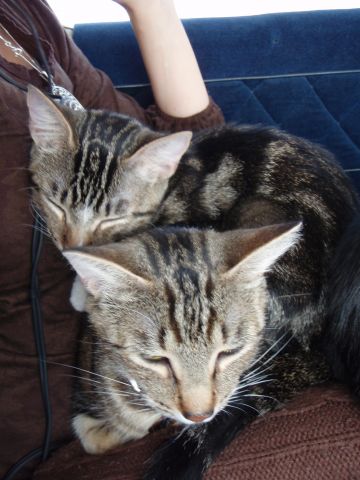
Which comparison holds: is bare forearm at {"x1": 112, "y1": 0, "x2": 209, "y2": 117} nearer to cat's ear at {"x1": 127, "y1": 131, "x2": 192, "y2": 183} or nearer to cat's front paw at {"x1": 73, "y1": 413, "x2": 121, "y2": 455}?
cat's ear at {"x1": 127, "y1": 131, "x2": 192, "y2": 183}

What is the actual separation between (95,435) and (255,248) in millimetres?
520

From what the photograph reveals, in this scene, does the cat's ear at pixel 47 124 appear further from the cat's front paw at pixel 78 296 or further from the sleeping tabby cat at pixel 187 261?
the cat's front paw at pixel 78 296

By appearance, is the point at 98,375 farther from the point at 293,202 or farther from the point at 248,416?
the point at 293,202

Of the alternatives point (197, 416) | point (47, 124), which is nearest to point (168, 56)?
point (47, 124)

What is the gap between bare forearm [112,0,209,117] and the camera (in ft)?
4.26

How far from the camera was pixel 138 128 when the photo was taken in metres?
1.18

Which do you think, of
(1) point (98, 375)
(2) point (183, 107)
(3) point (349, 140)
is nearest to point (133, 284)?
(1) point (98, 375)

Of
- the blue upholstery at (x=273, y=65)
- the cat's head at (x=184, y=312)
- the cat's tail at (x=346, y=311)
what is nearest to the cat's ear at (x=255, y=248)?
the cat's head at (x=184, y=312)

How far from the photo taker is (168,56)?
1326 millimetres

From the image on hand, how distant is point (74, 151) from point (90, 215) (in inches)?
5.5

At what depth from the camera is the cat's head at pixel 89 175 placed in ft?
3.47

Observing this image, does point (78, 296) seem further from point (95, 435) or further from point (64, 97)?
point (64, 97)

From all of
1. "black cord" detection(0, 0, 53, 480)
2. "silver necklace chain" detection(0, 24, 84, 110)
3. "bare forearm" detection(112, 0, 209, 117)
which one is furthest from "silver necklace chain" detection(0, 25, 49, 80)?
"bare forearm" detection(112, 0, 209, 117)

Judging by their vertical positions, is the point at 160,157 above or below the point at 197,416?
above
